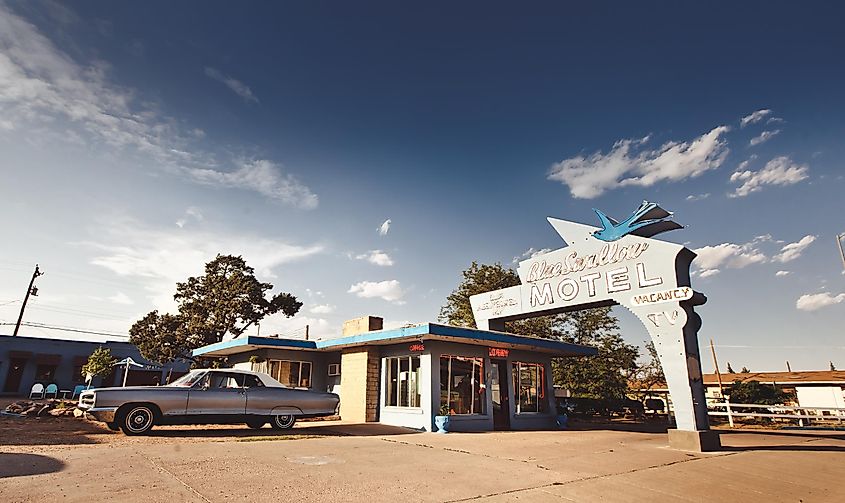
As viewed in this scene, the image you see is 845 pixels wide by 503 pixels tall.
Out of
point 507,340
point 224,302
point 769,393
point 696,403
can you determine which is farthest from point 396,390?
point 224,302

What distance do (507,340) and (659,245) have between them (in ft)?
18.9

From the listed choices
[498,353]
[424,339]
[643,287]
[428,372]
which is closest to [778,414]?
[498,353]

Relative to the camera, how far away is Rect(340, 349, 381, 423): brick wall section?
55.5 ft

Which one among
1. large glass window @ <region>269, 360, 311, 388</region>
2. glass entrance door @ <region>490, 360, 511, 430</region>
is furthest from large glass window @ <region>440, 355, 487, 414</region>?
large glass window @ <region>269, 360, 311, 388</region>

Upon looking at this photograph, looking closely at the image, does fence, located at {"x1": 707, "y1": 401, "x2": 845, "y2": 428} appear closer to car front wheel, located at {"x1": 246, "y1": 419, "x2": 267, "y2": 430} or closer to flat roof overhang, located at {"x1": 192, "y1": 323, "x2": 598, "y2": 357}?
flat roof overhang, located at {"x1": 192, "y1": 323, "x2": 598, "y2": 357}

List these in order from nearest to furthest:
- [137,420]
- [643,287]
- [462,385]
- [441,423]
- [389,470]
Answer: [389,470]
[137,420]
[643,287]
[441,423]
[462,385]

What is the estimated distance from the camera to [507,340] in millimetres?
15570

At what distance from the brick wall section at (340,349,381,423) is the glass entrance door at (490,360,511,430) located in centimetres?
420

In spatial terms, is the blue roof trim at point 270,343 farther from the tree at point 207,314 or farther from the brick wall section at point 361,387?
the tree at point 207,314

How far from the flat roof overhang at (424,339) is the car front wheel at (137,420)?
22.2 feet

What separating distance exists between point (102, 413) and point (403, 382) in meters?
8.72

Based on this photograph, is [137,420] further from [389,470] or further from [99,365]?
[99,365]

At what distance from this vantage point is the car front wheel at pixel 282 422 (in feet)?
42.5

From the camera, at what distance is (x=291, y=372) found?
2011 centimetres
